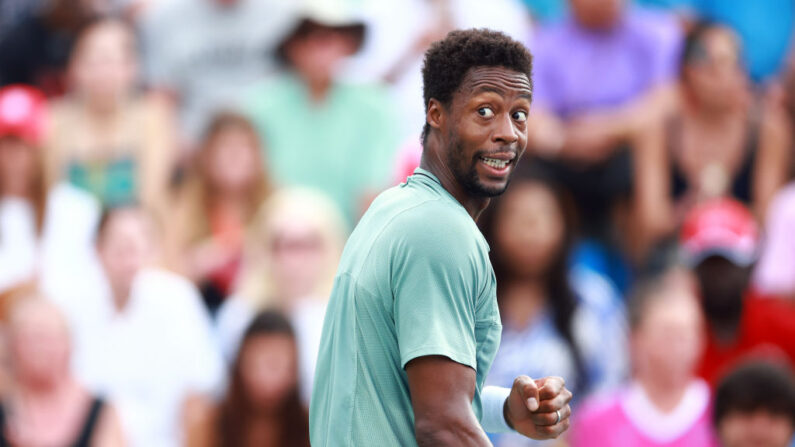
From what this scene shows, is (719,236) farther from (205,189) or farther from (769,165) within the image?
(205,189)

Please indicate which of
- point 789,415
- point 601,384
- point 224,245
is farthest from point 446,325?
point 224,245

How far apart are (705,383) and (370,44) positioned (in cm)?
332

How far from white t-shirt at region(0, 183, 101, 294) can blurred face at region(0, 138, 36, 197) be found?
0.09 metres

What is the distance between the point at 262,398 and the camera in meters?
6.88

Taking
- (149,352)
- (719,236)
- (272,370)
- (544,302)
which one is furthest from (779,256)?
(149,352)

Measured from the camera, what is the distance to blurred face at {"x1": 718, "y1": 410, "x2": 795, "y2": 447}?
223 inches

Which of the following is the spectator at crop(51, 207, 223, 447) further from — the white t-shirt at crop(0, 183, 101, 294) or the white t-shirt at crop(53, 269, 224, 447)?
the white t-shirt at crop(0, 183, 101, 294)

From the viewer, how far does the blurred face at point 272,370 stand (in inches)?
271

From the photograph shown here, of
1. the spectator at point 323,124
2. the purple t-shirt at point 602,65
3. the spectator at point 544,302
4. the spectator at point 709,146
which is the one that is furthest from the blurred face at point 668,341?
the spectator at point 323,124

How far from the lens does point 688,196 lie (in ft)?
24.9

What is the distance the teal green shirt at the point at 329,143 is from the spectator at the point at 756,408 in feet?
9.58

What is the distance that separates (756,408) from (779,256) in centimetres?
156

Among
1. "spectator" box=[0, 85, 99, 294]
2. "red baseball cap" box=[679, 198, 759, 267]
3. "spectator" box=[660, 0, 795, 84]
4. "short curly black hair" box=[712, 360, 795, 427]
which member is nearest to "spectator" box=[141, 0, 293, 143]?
"spectator" box=[0, 85, 99, 294]

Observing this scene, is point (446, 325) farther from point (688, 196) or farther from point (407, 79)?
point (407, 79)
